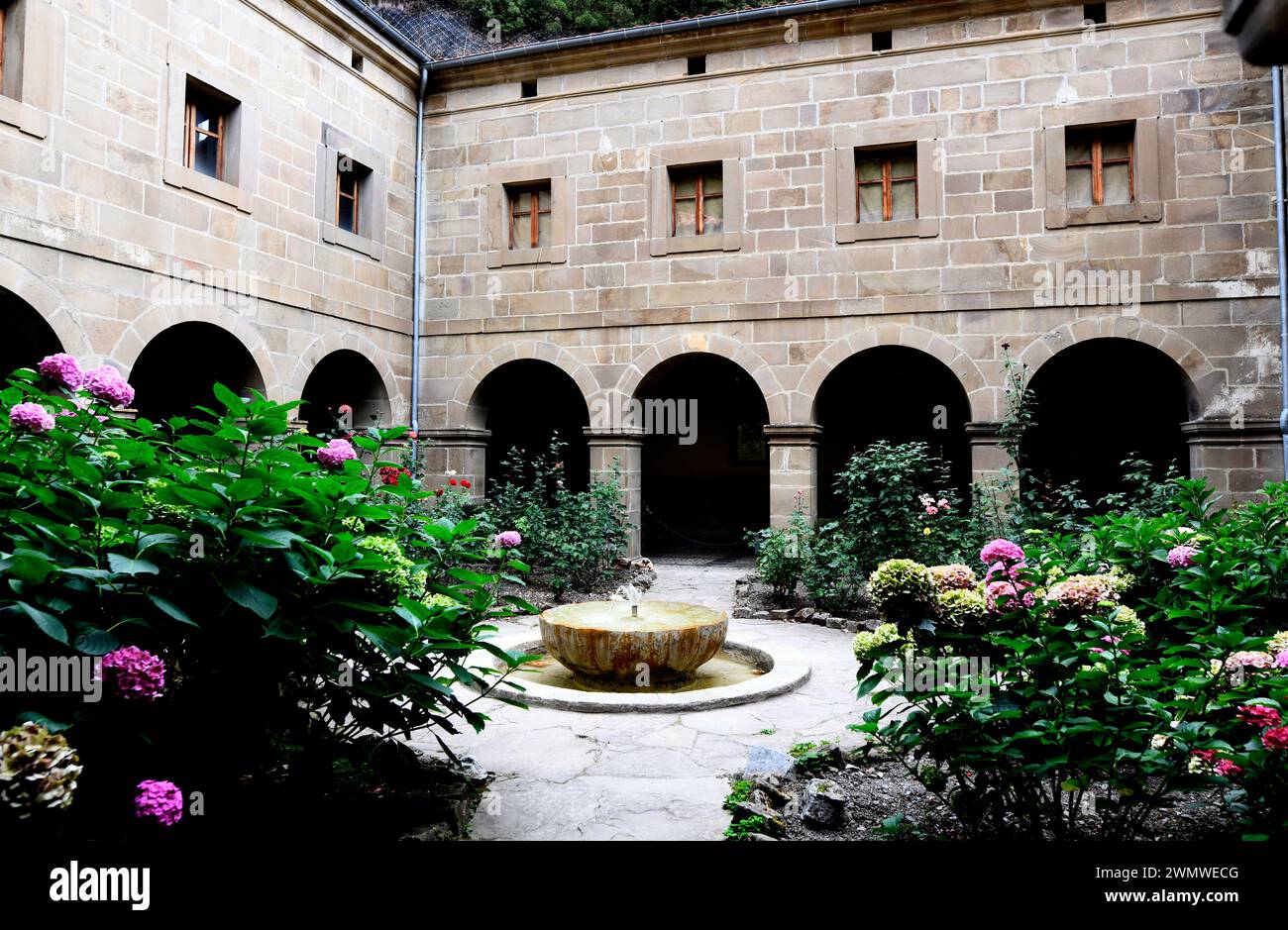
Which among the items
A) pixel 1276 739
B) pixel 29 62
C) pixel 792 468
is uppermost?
pixel 29 62

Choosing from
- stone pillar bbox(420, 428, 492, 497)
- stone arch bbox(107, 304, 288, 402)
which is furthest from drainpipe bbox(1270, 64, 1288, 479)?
stone arch bbox(107, 304, 288, 402)

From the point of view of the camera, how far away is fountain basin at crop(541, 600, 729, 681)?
4.58m

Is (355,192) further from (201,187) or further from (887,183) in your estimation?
(887,183)

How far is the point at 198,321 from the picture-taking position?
7.66m

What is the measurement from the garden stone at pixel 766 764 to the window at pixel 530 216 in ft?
27.7

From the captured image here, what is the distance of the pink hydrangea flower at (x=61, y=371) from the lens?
2299 millimetres

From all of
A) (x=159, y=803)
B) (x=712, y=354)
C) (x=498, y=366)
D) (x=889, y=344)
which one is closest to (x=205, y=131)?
(x=498, y=366)

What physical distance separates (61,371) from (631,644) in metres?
3.05

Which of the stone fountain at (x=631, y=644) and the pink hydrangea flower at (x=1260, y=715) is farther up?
the pink hydrangea flower at (x=1260, y=715)

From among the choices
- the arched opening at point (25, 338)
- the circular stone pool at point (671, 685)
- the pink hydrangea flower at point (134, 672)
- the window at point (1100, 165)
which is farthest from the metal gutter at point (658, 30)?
the pink hydrangea flower at point (134, 672)

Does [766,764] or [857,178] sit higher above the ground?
[857,178]

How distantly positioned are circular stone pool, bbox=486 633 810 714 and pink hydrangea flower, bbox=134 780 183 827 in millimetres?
2220

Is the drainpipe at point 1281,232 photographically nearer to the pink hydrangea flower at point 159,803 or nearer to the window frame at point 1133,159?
the window frame at point 1133,159
